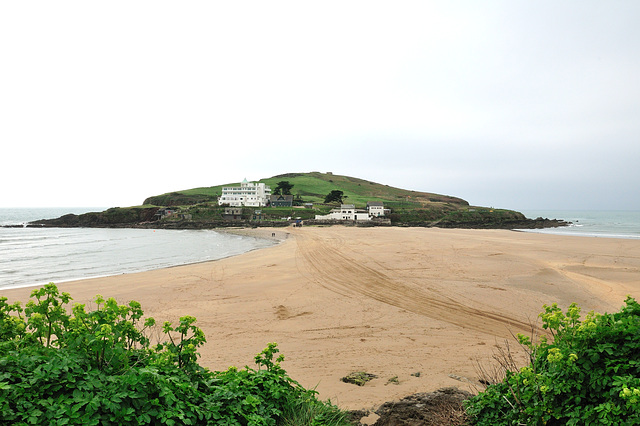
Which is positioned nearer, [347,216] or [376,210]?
[347,216]

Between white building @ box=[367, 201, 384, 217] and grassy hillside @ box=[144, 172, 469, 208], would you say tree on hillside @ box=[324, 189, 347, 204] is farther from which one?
white building @ box=[367, 201, 384, 217]

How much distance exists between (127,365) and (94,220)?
4053 inches

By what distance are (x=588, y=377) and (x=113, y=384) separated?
15.3 ft

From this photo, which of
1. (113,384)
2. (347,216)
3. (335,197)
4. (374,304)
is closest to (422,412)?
(113,384)

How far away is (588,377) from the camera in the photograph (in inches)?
131

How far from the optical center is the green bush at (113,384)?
3.08m

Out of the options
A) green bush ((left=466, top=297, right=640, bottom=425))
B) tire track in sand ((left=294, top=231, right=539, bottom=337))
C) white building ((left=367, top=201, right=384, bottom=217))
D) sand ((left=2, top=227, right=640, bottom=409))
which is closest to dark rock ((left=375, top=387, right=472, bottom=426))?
sand ((left=2, top=227, right=640, bottom=409))

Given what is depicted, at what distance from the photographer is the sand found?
746cm

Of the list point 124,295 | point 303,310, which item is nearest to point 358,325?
point 303,310

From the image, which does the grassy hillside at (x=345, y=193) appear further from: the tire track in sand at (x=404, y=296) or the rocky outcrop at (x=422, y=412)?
the rocky outcrop at (x=422, y=412)

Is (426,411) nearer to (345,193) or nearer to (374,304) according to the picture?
(374,304)

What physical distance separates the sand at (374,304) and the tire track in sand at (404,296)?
0.05 metres

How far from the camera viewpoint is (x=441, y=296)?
13359mm

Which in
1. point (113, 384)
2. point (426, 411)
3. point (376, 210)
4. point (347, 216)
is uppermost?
point (376, 210)
